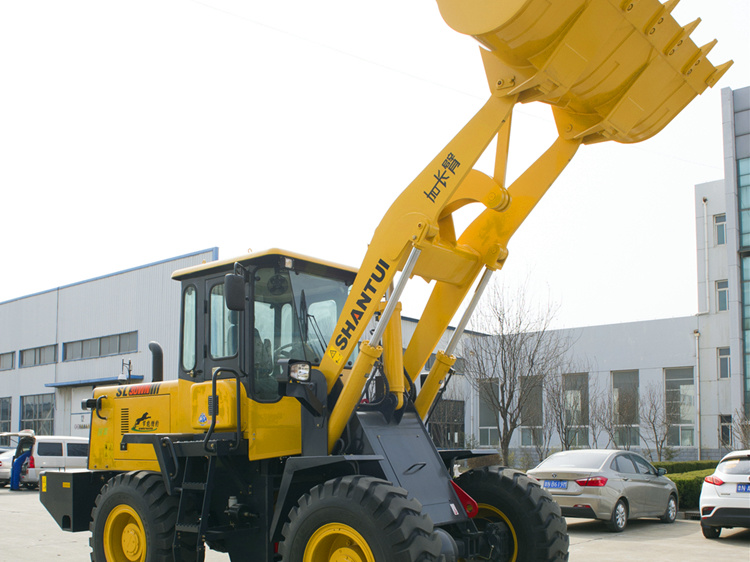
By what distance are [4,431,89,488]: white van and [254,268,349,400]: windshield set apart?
66.8 feet

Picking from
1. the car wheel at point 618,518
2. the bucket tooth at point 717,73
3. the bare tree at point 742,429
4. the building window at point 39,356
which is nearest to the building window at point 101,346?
the building window at point 39,356

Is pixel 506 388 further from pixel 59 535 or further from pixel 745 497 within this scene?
pixel 59 535

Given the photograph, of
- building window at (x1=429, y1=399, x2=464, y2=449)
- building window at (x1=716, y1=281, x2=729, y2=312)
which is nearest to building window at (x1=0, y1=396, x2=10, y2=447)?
building window at (x1=429, y1=399, x2=464, y2=449)

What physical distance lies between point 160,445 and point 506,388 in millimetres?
15838

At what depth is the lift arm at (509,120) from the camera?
5461mm

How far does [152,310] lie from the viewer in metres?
34.8

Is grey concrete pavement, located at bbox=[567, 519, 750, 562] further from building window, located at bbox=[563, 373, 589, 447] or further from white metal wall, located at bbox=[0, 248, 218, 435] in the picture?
white metal wall, located at bbox=[0, 248, 218, 435]

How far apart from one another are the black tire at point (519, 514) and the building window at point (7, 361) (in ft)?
143

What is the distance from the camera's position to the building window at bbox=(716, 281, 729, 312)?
35031mm

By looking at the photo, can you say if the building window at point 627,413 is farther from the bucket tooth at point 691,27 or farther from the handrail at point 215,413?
the bucket tooth at point 691,27

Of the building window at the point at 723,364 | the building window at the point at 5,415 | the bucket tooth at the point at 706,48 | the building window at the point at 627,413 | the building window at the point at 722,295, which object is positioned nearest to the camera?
the bucket tooth at the point at 706,48

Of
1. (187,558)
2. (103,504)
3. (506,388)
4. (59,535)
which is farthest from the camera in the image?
(506,388)

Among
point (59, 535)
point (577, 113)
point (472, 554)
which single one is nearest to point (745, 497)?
point (472, 554)

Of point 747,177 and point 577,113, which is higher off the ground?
point 747,177
